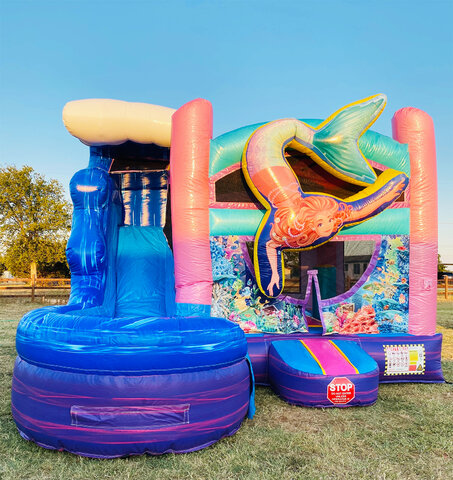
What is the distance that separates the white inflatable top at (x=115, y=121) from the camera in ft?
12.8

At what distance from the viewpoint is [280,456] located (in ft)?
7.47

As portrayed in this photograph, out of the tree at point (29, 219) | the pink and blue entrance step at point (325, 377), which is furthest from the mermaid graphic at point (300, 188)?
the tree at point (29, 219)

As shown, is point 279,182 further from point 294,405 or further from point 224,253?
point 294,405

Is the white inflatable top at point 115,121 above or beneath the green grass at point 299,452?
above

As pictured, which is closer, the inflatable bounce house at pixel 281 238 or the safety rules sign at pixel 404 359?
the inflatable bounce house at pixel 281 238

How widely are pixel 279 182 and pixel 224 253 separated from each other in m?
0.80

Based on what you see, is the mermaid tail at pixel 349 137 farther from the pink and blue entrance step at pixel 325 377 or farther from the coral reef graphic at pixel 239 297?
the pink and blue entrance step at pixel 325 377

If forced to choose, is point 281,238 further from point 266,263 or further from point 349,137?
point 349,137

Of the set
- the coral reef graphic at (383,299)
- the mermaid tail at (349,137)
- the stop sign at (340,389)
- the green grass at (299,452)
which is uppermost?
the mermaid tail at (349,137)

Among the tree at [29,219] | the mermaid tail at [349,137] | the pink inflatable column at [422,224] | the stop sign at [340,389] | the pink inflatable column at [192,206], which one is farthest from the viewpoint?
the tree at [29,219]

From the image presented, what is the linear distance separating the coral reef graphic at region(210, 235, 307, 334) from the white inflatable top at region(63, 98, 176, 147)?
1287mm

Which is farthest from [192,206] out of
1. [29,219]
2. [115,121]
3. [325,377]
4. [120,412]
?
[29,219]

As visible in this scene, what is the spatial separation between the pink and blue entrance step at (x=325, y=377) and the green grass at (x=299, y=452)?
78 mm

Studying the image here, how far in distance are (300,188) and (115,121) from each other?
188 centimetres
